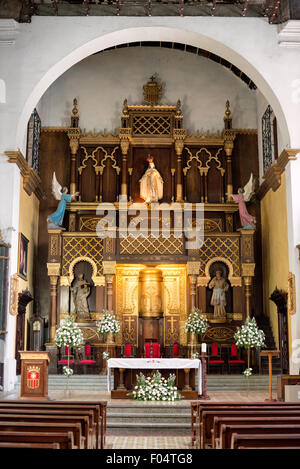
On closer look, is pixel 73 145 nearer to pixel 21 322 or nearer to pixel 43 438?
pixel 21 322

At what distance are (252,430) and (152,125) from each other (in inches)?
649

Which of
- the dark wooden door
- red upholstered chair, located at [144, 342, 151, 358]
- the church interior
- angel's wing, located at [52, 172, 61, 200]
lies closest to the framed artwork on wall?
the church interior

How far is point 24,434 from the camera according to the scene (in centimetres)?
457

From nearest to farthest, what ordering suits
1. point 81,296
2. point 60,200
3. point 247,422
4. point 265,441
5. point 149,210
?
1. point 265,441
2. point 247,422
3. point 81,296
4. point 60,200
5. point 149,210

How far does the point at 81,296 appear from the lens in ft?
59.8

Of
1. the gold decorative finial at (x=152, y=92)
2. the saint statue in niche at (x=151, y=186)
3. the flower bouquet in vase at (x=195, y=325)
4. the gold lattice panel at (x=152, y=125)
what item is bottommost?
the flower bouquet in vase at (x=195, y=325)

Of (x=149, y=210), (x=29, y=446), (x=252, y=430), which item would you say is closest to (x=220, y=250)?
(x=149, y=210)

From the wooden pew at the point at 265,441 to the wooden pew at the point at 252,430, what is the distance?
0.96 feet

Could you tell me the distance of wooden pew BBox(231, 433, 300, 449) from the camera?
438 cm

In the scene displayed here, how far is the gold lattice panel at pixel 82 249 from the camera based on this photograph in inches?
716

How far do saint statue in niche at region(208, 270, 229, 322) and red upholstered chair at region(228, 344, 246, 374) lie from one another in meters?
1.12

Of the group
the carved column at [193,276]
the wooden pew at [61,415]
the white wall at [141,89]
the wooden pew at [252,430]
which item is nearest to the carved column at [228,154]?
the white wall at [141,89]

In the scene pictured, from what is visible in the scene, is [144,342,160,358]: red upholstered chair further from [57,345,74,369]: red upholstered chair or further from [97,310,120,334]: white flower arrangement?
[57,345,74,369]: red upholstered chair

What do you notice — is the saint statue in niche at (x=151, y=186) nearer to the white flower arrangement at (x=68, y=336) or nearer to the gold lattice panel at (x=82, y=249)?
the gold lattice panel at (x=82, y=249)
